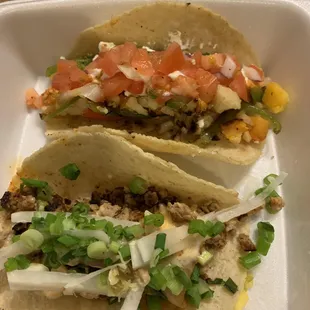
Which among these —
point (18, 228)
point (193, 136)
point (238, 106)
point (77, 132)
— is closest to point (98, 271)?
point (18, 228)

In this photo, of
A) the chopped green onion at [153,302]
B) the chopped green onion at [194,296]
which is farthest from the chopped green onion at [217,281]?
the chopped green onion at [153,302]

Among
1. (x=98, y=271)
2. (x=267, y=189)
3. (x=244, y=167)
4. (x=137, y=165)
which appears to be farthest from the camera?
(x=244, y=167)

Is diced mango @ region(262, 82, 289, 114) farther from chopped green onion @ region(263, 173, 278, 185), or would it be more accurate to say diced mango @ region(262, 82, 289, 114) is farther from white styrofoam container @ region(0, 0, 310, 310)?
chopped green onion @ region(263, 173, 278, 185)

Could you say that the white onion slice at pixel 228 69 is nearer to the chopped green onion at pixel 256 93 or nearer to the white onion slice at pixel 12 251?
the chopped green onion at pixel 256 93

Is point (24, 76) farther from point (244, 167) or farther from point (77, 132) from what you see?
point (244, 167)

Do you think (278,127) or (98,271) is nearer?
(98,271)

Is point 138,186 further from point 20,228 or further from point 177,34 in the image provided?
point 177,34

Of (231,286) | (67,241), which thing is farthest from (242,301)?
(67,241)

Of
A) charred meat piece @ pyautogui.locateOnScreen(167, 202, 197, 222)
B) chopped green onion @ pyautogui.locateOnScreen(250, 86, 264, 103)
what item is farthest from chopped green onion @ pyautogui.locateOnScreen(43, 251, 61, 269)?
chopped green onion @ pyautogui.locateOnScreen(250, 86, 264, 103)
